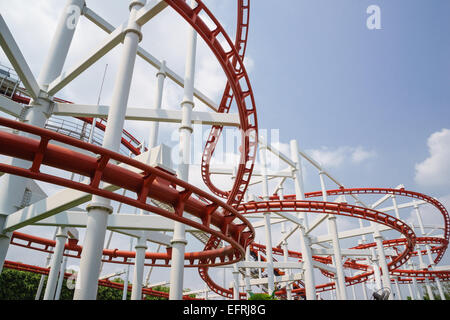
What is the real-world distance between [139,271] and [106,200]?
552 cm

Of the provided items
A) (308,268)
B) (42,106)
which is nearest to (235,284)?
(308,268)

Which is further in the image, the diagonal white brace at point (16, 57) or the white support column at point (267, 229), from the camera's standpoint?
the white support column at point (267, 229)

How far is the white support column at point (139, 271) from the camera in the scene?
30.9 ft

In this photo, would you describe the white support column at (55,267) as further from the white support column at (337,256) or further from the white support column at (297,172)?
the white support column at (337,256)

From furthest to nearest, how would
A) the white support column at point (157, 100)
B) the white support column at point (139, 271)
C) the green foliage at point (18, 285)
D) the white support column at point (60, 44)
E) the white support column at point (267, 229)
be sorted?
the green foliage at point (18, 285) → the white support column at point (267, 229) → the white support column at point (157, 100) → the white support column at point (139, 271) → the white support column at point (60, 44)

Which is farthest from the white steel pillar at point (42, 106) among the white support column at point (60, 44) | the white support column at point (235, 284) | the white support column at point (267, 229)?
the white support column at point (235, 284)

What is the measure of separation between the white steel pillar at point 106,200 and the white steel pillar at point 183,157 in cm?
231

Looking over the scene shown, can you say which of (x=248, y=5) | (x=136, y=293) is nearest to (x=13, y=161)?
(x=136, y=293)

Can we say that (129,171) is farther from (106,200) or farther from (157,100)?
(157,100)

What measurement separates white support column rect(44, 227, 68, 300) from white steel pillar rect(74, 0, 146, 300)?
636 centimetres

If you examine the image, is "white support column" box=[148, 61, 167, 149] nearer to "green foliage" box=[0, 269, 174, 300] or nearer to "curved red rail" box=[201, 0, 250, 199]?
"curved red rail" box=[201, 0, 250, 199]
